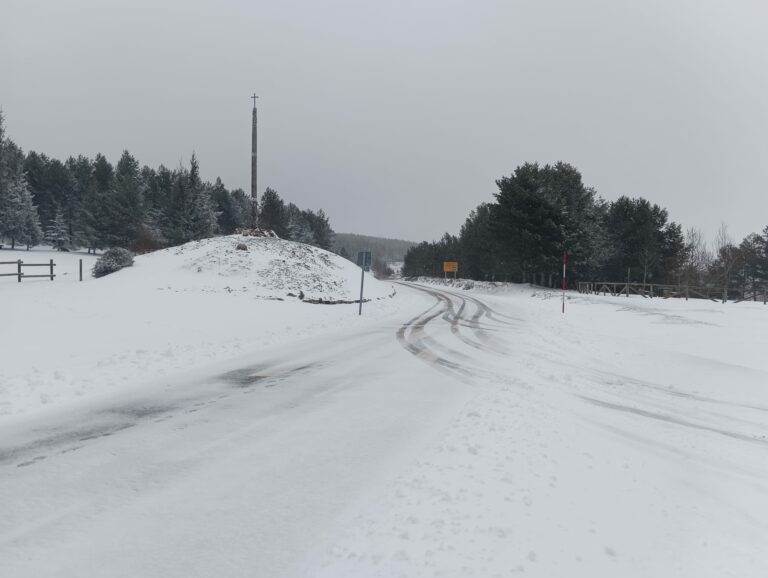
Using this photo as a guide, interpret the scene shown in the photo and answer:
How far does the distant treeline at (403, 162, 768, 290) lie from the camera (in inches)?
1624

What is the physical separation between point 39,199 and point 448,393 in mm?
100413

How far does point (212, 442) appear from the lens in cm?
471

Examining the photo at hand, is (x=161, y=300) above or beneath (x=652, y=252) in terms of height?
beneath

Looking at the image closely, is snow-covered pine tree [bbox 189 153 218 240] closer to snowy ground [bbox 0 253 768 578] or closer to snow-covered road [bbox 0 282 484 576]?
snowy ground [bbox 0 253 768 578]

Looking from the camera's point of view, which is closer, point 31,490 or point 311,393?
point 31,490

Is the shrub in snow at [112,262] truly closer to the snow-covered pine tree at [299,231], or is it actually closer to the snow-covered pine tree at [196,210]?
the snow-covered pine tree at [196,210]

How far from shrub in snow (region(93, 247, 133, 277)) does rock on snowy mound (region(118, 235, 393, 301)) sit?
684mm

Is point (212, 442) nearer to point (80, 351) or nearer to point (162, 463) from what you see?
point (162, 463)

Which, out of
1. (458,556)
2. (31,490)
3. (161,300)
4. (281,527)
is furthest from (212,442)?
(161,300)

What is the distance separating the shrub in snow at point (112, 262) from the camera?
2473 cm

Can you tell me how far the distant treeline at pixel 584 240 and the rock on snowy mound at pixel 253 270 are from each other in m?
19.6

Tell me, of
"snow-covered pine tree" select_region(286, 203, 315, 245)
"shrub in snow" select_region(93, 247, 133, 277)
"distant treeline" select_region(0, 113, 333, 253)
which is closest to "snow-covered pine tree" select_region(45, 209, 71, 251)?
"distant treeline" select_region(0, 113, 333, 253)

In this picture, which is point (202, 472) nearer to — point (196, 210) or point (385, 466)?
point (385, 466)

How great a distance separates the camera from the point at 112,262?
82.5 feet
